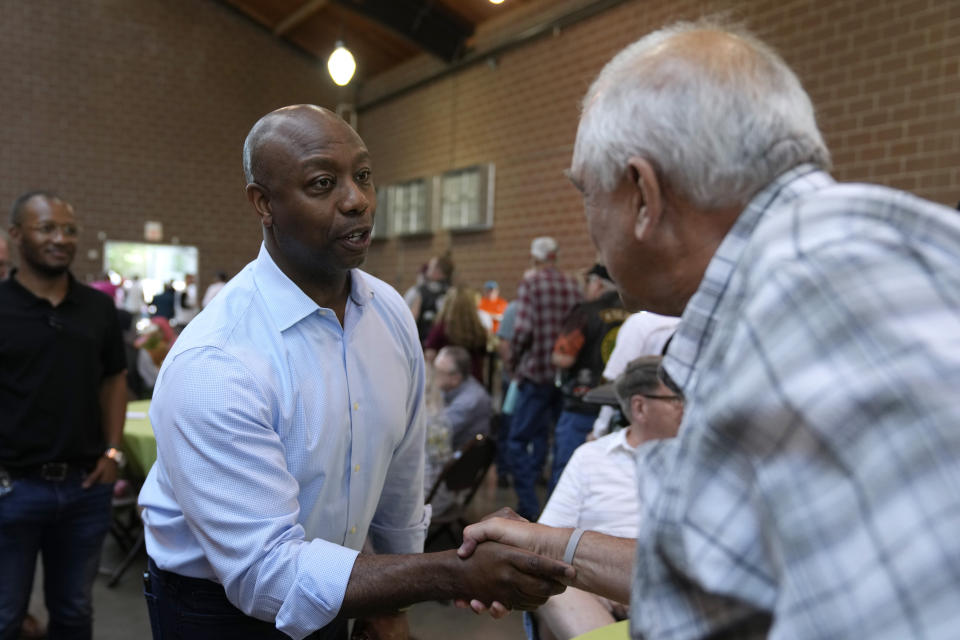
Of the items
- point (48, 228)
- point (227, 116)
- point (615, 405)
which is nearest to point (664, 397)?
point (615, 405)

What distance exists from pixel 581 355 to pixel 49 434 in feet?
9.58

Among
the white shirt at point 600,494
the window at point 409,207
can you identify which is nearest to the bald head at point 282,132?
the white shirt at point 600,494

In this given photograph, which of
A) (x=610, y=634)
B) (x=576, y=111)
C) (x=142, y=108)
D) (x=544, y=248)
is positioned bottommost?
(x=610, y=634)

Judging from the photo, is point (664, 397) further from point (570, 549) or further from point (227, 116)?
point (227, 116)

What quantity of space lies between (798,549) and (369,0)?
10967 millimetres

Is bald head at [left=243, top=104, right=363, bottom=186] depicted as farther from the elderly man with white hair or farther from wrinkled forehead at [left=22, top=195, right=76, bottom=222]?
wrinkled forehead at [left=22, top=195, right=76, bottom=222]

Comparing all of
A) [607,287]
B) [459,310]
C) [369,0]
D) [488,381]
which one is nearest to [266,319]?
[607,287]

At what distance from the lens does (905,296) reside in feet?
1.94

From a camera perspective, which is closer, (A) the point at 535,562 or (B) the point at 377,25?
(A) the point at 535,562

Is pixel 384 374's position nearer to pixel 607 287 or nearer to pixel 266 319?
pixel 266 319

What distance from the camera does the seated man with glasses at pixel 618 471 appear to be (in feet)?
9.18

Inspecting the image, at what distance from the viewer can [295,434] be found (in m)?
1.53

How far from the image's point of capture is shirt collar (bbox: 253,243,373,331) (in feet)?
5.22

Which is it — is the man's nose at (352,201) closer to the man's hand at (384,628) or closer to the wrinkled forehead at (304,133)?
the wrinkled forehead at (304,133)
